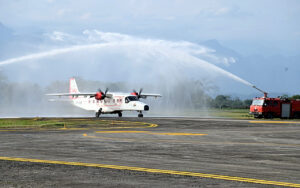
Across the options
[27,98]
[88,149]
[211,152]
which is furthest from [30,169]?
[27,98]

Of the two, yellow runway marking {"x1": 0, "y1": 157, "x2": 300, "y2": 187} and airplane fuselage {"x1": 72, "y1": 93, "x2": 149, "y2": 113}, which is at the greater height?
airplane fuselage {"x1": 72, "y1": 93, "x2": 149, "y2": 113}

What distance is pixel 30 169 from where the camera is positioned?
46.6ft

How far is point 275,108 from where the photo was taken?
6494 cm

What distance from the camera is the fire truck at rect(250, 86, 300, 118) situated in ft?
211

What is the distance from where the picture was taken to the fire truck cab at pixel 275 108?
64.4 m

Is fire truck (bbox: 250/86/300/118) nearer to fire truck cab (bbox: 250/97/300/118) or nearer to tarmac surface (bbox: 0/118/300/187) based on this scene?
fire truck cab (bbox: 250/97/300/118)

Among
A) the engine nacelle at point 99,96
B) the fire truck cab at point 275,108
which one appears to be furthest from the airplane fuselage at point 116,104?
the fire truck cab at point 275,108

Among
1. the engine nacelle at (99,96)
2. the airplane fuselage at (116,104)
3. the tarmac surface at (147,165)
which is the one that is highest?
the engine nacelle at (99,96)

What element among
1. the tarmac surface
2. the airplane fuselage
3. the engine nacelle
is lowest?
the tarmac surface

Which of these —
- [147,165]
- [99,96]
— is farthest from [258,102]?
[147,165]

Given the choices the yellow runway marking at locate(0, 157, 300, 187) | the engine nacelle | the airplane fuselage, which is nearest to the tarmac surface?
the yellow runway marking at locate(0, 157, 300, 187)

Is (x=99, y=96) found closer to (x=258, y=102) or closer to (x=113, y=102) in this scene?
(x=113, y=102)

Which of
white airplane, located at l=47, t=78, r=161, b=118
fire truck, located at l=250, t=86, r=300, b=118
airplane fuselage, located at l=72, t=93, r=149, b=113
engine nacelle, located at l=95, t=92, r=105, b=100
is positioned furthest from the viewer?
engine nacelle, located at l=95, t=92, r=105, b=100

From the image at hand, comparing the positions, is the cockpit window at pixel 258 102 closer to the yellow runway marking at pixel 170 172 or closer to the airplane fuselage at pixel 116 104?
the airplane fuselage at pixel 116 104
